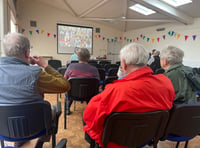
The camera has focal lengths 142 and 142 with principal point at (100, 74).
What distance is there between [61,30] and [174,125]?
8.01m

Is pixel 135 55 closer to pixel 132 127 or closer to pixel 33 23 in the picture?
pixel 132 127

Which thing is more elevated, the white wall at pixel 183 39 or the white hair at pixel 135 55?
the white wall at pixel 183 39

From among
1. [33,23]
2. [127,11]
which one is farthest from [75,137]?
[33,23]

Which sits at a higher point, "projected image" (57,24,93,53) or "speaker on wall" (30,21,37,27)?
"speaker on wall" (30,21,37,27)

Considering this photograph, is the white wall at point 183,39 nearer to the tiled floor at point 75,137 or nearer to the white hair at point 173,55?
the tiled floor at point 75,137

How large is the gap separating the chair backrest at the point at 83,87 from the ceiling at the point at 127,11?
3.80 meters

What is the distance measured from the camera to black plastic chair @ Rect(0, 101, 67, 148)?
94 centimetres

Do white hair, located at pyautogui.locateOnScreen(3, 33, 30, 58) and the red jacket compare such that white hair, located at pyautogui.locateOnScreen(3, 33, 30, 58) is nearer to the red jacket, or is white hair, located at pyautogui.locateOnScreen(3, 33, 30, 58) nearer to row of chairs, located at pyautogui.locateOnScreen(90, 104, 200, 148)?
the red jacket

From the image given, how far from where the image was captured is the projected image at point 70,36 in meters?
8.09

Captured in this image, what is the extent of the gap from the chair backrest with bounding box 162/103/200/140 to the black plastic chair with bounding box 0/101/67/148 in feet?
3.02

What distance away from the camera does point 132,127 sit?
91 cm

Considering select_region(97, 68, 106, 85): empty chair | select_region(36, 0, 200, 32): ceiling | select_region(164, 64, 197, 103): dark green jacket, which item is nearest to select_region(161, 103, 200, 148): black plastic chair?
select_region(164, 64, 197, 103): dark green jacket

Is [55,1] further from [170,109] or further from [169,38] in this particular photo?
[170,109]

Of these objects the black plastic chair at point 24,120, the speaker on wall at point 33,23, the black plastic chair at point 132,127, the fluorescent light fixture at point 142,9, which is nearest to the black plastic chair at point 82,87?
the black plastic chair at point 24,120
